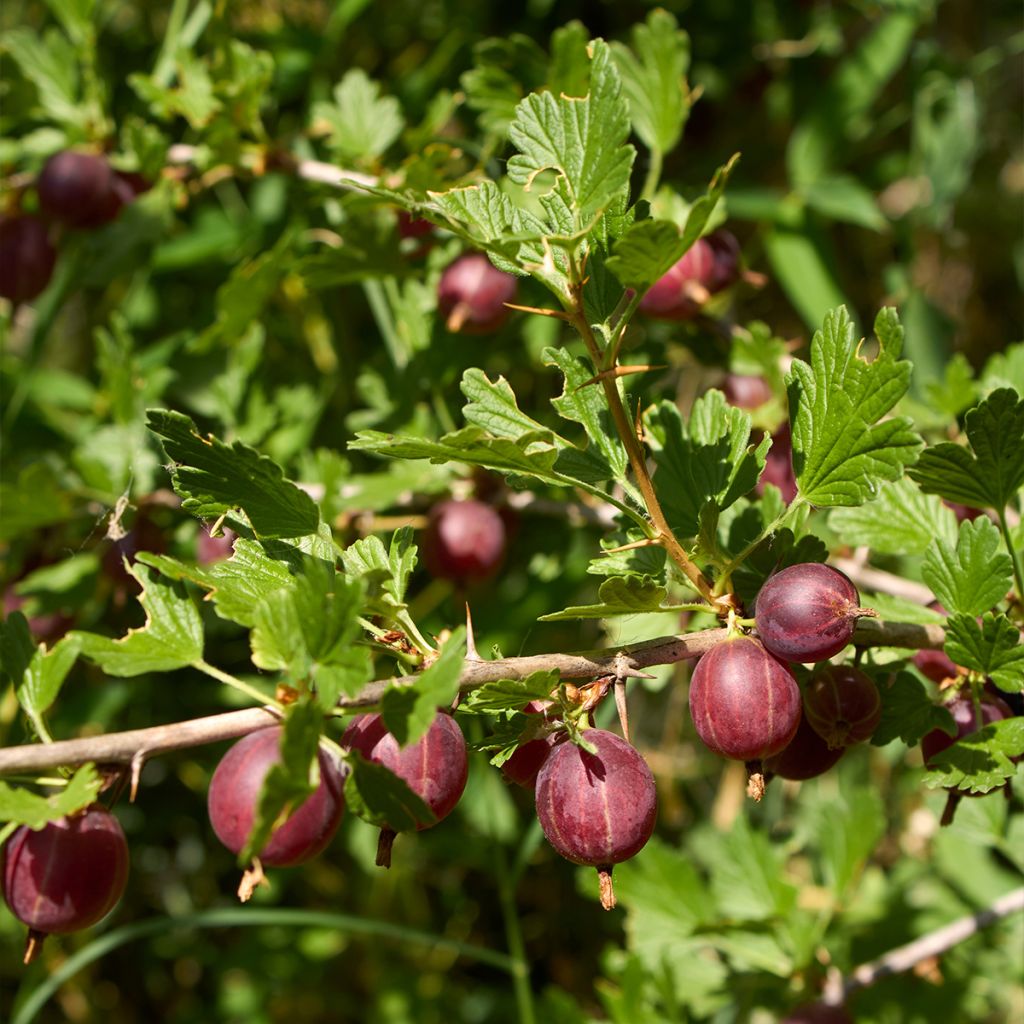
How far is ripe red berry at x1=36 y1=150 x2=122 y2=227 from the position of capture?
1.50 meters

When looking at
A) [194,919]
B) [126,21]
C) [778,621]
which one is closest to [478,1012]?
[194,919]

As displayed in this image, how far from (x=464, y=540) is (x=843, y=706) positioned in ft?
2.00

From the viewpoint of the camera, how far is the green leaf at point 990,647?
886 millimetres

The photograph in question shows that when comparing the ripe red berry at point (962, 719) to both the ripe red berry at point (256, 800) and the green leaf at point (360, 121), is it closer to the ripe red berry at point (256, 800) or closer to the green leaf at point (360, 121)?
the ripe red berry at point (256, 800)

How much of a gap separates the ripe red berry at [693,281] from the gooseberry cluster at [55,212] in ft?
2.66

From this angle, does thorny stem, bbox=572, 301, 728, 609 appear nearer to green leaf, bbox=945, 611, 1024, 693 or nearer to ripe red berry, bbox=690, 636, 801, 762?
ripe red berry, bbox=690, 636, 801, 762

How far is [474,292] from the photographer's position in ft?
4.41

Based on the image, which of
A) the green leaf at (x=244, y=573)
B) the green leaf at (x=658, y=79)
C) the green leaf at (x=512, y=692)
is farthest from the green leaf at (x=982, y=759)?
the green leaf at (x=658, y=79)

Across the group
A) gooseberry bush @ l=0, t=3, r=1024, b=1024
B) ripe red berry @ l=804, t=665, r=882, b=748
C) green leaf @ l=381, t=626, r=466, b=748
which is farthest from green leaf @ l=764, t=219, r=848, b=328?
green leaf @ l=381, t=626, r=466, b=748

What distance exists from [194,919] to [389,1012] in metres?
0.75

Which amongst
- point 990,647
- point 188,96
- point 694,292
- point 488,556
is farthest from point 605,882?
point 188,96

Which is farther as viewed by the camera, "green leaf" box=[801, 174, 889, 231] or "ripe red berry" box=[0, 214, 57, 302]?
"green leaf" box=[801, 174, 889, 231]

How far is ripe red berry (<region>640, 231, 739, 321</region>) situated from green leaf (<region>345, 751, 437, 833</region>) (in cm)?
75

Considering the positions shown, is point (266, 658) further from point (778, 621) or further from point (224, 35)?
point (224, 35)
